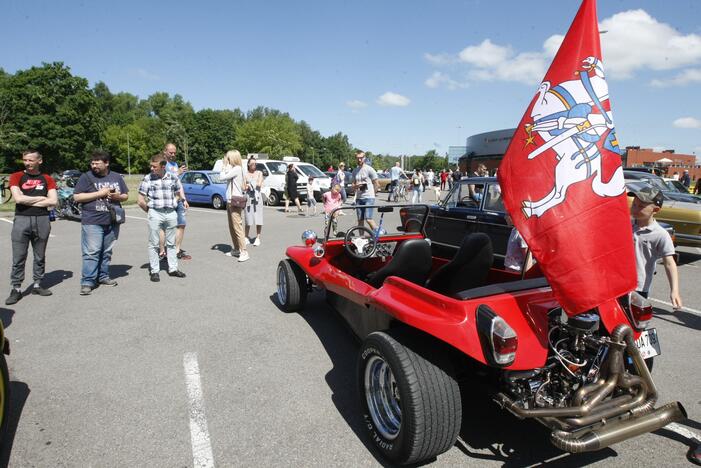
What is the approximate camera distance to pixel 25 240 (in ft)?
18.0

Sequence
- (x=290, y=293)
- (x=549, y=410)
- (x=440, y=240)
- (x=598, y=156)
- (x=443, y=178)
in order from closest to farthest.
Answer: (x=549, y=410) → (x=598, y=156) → (x=290, y=293) → (x=440, y=240) → (x=443, y=178)

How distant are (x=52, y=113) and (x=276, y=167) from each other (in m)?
47.2

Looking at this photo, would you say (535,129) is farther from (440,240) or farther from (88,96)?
(88,96)

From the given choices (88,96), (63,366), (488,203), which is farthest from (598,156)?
(88,96)

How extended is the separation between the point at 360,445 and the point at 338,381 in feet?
2.66

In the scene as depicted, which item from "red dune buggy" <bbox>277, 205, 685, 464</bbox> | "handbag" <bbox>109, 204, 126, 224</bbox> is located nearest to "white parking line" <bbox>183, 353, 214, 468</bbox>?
"red dune buggy" <bbox>277, 205, 685, 464</bbox>

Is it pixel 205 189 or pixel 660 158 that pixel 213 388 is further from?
pixel 660 158

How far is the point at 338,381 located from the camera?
3473mm

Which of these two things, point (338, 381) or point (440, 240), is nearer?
point (338, 381)

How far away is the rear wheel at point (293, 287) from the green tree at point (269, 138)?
74745mm

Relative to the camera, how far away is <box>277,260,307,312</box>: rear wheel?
16.2 ft

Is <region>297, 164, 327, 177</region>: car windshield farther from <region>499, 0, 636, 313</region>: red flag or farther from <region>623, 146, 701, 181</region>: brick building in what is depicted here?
<region>623, 146, 701, 181</region>: brick building

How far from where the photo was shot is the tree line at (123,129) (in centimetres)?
5044

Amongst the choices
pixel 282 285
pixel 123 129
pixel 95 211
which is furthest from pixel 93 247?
pixel 123 129
